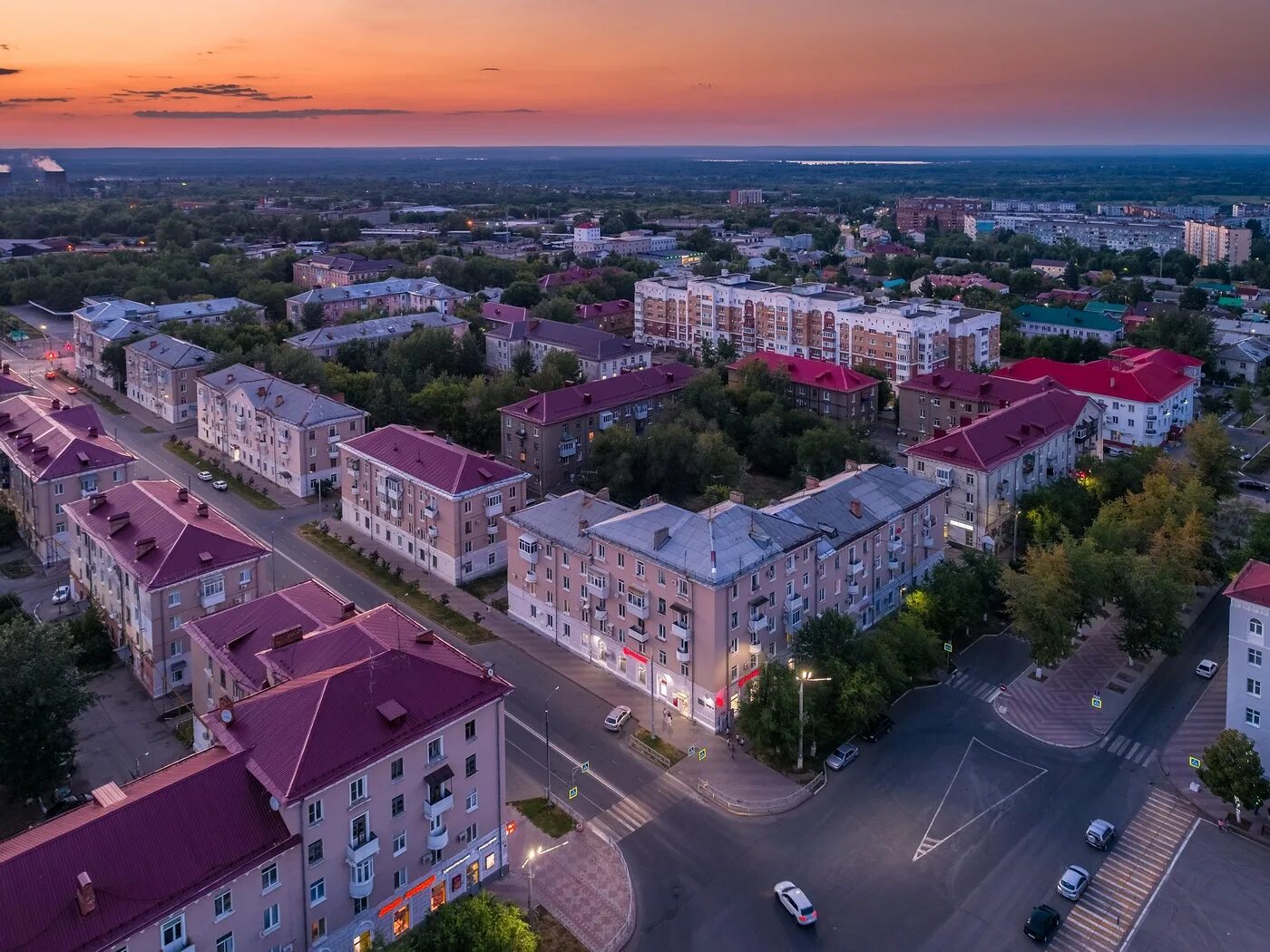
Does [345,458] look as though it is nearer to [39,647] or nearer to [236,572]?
[236,572]

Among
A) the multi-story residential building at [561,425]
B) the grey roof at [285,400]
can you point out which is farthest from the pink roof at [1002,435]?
the grey roof at [285,400]

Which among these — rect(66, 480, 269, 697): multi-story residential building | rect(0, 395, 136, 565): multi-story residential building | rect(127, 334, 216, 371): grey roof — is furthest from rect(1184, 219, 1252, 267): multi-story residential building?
rect(66, 480, 269, 697): multi-story residential building

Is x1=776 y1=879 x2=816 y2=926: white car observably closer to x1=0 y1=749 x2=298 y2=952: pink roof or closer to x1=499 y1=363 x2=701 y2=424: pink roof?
x1=0 y1=749 x2=298 y2=952: pink roof

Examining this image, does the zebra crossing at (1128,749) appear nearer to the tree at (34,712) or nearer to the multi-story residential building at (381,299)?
the tree at (34,712)

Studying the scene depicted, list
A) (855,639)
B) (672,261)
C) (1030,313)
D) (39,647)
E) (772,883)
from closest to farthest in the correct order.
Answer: (772,883)
(39,647)
(855,639)
(1030,313)
(672,261)

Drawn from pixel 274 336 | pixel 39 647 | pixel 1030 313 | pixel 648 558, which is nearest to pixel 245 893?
pixel 39 647

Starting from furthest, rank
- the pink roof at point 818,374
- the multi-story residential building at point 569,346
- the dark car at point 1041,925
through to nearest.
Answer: the multi-story residential building at point 569,346
the pink roof at point 818,374
the dark car at point 1041,925
